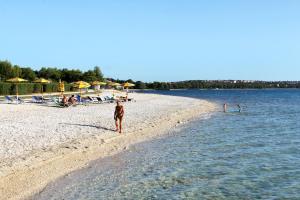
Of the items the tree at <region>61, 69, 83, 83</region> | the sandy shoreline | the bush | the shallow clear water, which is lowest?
the shallow clear water

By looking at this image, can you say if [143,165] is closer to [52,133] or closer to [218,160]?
[218,160]

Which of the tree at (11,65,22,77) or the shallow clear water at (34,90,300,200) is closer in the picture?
the shallow clear water at (34,90,300,200)

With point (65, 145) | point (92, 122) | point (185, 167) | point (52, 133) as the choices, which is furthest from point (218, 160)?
point (92, 122)

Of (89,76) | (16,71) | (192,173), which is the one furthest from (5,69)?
(192,173)

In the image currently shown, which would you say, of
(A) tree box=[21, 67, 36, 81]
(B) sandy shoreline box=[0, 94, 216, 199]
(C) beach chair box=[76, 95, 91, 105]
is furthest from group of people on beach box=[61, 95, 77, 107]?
(A) tree box=[21, 67, 36, 81]

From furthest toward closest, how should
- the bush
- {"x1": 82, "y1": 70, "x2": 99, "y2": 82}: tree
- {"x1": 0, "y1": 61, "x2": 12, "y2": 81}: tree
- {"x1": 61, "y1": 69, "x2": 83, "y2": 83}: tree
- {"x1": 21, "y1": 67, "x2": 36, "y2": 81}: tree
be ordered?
1. {"x1": 61, "y1": 69, "x2": 83, "y2": 83}: tree
2. {"x1": 82, "y1": 70, "x2": 99, "y2": 82}: tree
3. {"x1": 21, "y1": 67, "x2": 36, "y2": 81}: tree
4. {"x1": 0, "y1": 61, "x2": 12, "y2": 81}: tree
5. the bush

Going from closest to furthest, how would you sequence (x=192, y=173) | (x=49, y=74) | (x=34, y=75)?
(x=192, y=173) < (x=34, y=75) < (x=49, y=74)

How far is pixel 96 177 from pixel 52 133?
7175 millimetres

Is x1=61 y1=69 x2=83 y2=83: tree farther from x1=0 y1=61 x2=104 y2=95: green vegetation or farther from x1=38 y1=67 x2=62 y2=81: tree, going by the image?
x1=38 y1=67 x2=62 y2=81: tree

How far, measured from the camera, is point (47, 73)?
375ft

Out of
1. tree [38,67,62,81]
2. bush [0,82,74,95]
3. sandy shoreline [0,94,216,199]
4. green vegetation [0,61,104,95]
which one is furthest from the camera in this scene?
tree [38,67,62,81]

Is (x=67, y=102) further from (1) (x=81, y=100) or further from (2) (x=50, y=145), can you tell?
(2) (x=50, y=145)

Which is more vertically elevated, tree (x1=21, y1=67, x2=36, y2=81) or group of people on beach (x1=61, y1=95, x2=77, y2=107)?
tree (x1=21, y1=67, x2=36, y2=81)

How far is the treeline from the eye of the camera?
88.2 meters
